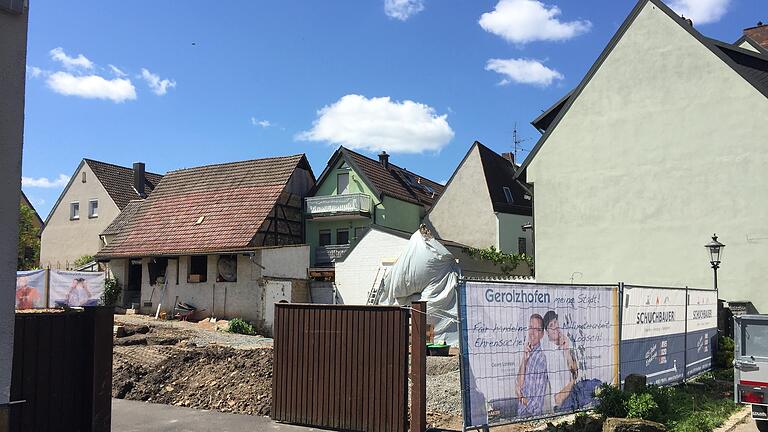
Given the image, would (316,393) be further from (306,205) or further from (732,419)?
(306,205)

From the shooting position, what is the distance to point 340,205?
40.0 meters

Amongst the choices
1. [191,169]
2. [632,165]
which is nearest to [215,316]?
[191,169]

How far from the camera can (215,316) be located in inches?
1192

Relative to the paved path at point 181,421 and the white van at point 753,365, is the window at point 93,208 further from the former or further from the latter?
the white van at point 753,365

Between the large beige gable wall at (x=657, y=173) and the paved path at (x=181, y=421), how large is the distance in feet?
52.7

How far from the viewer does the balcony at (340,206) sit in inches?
1570

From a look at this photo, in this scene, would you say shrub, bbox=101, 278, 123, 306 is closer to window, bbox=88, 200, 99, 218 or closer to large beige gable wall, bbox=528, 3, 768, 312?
window, bbox=88, 200, 99, 218

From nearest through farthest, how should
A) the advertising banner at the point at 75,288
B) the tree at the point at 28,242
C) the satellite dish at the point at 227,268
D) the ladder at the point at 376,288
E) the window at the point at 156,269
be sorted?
the advertising banner at the point at 75,288 → the ladder at the point at 376,288 → the satellite dish at the point at 227,268 → the window at the point at 156,269 → the tree at the point at 28,242

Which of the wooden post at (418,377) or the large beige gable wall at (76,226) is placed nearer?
the wooden post at (418,377)

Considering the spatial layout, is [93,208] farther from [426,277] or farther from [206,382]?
[206,382]

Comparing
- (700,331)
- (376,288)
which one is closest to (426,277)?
(376,288)

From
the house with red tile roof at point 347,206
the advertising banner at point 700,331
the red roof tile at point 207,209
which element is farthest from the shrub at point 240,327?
the advertising banner at point 700,331

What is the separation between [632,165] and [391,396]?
16.3m

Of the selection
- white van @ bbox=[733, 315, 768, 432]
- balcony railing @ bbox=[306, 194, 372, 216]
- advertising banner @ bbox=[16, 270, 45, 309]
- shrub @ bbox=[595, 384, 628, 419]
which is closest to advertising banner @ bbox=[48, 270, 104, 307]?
advertising banner @ bbox=[16, 270, 45, 309]
